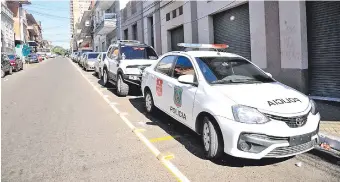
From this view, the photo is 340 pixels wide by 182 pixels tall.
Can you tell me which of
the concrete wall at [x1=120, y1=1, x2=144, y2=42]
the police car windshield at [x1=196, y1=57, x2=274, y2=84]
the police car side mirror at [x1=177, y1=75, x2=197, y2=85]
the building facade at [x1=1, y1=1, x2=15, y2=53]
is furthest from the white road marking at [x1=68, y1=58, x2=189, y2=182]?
the building facade at [x1=1, y1=1, x2=15, y2=53]

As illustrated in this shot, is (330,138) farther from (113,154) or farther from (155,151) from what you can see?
(113,154)

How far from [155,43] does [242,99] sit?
18.3 metres

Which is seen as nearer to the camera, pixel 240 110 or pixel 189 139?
pixel 240 110

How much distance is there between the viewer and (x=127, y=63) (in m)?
10.2

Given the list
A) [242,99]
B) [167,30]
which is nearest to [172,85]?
[242,99]

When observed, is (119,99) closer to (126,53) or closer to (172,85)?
(126,53)

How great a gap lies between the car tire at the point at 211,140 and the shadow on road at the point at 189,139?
14cm

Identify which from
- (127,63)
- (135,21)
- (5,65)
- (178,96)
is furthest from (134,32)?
(178,96)

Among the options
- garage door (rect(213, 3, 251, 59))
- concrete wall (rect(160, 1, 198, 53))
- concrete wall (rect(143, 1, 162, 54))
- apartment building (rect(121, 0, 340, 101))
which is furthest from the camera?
concrete wall (rect(143, 1, 162, 54))

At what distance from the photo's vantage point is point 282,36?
9445 millimetres

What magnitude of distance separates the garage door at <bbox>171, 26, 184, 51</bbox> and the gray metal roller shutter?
964 cm

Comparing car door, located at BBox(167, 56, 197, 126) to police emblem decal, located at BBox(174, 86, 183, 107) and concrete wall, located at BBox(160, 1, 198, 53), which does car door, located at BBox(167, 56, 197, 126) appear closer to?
police emblem decal, located at BBox(174, 86, 183, 107)

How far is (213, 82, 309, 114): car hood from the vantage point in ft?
13.7

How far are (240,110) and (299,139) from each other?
85cm
